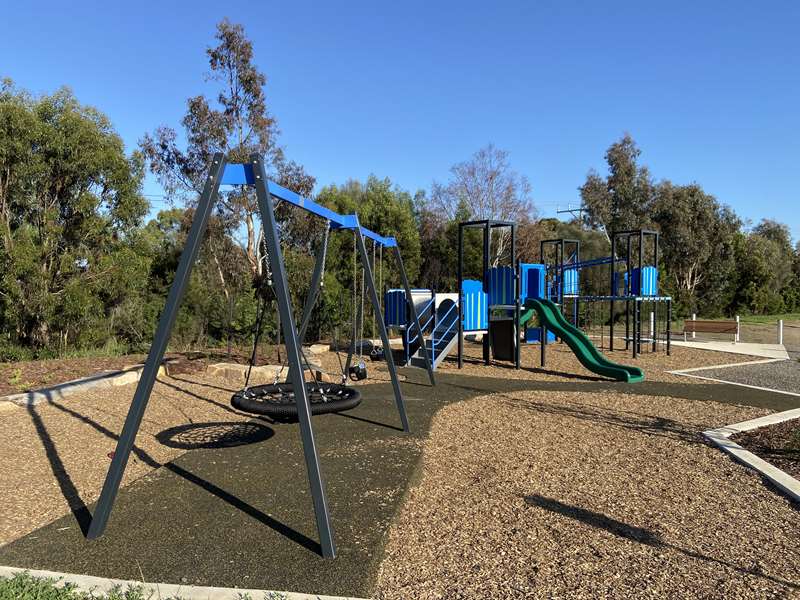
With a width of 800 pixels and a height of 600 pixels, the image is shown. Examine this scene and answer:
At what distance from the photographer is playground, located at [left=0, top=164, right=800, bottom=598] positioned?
2.93m

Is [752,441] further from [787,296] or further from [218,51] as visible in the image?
[787,296]

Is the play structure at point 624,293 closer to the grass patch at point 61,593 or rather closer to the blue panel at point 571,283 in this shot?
the blue panel at point 571,283

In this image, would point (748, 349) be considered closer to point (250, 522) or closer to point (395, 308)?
point (395, 308)

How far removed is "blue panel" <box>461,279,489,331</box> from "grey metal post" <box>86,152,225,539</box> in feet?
30.8

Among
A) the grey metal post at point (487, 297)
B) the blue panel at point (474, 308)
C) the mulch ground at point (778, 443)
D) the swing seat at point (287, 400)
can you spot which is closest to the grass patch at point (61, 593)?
the swing seat at point (287, 400)

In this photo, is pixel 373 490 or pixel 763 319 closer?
pixel 373 490

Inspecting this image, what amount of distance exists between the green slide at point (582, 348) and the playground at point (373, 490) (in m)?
2.18

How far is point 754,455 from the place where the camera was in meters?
5.21

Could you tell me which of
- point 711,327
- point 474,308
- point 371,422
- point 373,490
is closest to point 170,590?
point 373,490

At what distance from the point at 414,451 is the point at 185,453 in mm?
2088

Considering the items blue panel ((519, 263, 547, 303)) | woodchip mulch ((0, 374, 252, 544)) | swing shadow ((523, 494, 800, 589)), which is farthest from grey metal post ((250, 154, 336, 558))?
blue panel ((519, 263, 547, 303))

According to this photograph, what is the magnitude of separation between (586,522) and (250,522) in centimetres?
211

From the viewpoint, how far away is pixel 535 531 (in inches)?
137

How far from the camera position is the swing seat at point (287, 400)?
16.1 feet
